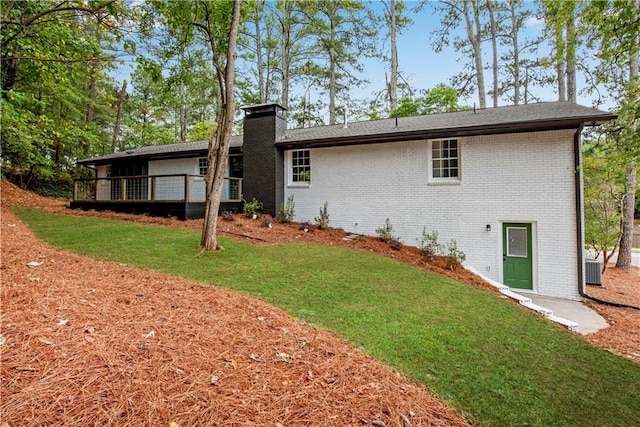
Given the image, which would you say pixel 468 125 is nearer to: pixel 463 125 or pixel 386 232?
pixel 463 125

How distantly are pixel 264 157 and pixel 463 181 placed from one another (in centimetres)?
724

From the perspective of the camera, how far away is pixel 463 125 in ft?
30.2

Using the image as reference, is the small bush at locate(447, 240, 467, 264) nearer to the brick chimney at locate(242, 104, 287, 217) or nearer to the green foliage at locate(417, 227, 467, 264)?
the green foliage at locate(417, 227, 467, 264)

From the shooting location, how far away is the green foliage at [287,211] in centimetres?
1191

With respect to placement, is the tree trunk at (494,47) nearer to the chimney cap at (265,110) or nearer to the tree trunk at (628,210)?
the tree trunk at (628,210)

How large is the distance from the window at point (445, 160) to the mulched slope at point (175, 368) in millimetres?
A: 8088

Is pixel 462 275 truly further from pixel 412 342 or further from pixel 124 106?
pixel 124 106

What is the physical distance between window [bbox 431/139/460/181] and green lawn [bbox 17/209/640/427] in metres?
3.93

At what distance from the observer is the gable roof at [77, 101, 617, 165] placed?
7977 mm

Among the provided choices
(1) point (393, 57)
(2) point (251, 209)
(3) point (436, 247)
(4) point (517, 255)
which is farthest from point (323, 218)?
(1) point (393, 57)

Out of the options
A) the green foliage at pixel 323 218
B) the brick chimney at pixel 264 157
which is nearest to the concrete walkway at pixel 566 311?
the green foliage at pixel 323 218

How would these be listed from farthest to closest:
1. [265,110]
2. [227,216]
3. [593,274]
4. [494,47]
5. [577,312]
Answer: [494,47], [265,110], [227,216], [593,274], [577,312]

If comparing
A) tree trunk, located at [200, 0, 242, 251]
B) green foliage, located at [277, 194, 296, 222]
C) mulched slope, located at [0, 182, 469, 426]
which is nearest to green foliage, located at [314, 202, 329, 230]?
green foliage, located at [277, 194, 296, 222]

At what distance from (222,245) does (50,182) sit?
62.4ft
